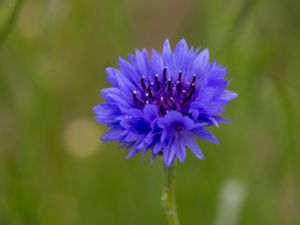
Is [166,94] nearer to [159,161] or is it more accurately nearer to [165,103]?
[165,103]

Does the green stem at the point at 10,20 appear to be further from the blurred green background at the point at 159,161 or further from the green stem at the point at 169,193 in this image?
the green stem at the point at 169,193

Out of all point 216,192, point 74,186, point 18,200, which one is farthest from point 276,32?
point 18,200

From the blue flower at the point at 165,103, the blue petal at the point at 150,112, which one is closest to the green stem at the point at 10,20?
the blue flower at the point at 165,103

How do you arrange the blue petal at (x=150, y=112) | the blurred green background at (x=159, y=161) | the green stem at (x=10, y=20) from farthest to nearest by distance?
the blurred green background at (x=159, y=161)
the green stem at (x=10, y=20)
the blue petal at (x=150, y=112)

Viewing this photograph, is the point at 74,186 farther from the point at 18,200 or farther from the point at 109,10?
the point at 18,200

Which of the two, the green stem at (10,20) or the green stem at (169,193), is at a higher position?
the green stem at (10,20)

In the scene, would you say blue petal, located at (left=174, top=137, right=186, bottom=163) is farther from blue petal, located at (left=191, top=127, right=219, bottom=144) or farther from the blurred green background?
the blurred green background

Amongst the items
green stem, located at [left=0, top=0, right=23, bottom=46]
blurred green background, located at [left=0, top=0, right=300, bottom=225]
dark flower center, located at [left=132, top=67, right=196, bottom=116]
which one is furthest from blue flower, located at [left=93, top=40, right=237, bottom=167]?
blurred green background, located at [left=0, top=0, right=300, bottom=225]
